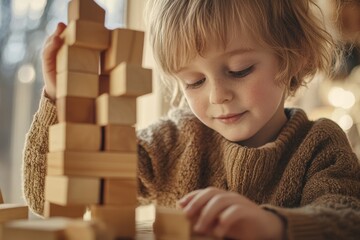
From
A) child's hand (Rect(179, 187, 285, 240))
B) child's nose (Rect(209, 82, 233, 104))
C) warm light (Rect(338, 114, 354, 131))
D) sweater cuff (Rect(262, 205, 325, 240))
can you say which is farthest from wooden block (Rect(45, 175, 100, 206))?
warm light (Rect(338, 114, 354, 131))

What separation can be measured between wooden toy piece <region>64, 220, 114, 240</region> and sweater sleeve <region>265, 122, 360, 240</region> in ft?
0.70

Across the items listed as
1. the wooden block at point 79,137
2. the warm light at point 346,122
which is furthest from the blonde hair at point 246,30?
the warm light at point 346,122

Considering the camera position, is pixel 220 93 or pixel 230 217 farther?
pixel 220 93

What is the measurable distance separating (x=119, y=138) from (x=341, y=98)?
1.61 metres

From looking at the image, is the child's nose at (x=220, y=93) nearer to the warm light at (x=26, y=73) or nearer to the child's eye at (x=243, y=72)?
the child's eye at (x=243, y=72)

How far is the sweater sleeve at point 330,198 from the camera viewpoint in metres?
0.55

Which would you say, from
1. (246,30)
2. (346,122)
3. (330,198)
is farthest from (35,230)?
(346,122)

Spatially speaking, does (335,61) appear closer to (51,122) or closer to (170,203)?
(170,203)

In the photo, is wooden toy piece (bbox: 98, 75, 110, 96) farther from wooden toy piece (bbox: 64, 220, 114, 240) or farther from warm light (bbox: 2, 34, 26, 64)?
warm light (bbox: 2, 34, 26, 64)

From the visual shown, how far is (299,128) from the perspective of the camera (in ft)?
3.09

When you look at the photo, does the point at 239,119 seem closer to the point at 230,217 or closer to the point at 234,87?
the point at 234,87

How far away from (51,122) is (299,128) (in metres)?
0.48

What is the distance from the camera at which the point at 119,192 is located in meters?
0.52

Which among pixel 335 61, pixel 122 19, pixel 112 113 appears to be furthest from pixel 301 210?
pixel 122 19
